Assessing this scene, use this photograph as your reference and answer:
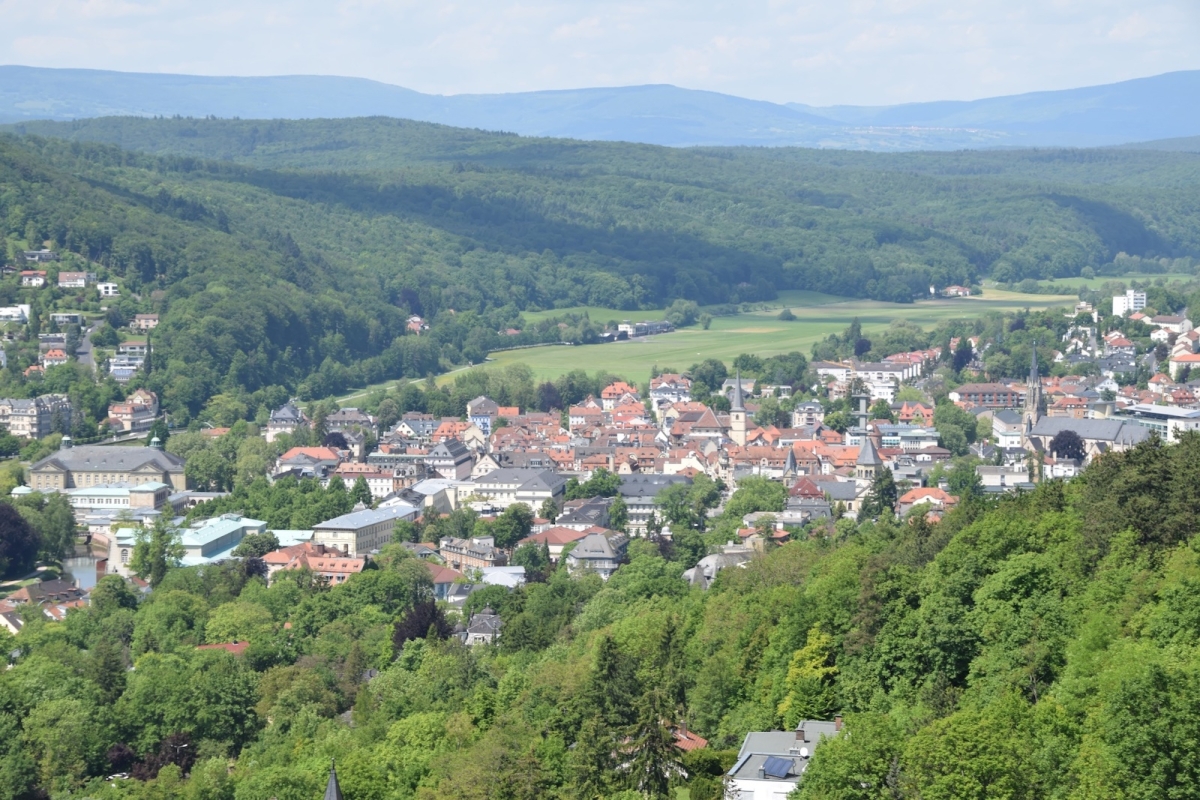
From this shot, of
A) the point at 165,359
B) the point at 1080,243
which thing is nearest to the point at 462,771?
the point at 165,359

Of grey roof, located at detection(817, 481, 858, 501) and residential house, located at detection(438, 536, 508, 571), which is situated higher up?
grey roof, located at detection(817, 481, 858, 501)

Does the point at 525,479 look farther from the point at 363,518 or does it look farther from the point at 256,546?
the point at 256,546

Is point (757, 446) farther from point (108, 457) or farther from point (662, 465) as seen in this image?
point (108, 457)

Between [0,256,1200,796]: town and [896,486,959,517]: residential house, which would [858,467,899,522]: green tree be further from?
[896,486,959,517]: residential house

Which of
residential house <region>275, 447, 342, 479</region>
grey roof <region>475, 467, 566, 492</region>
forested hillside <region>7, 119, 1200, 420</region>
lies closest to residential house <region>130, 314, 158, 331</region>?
forested hillside <region>7, 119, 1200, 420</region>

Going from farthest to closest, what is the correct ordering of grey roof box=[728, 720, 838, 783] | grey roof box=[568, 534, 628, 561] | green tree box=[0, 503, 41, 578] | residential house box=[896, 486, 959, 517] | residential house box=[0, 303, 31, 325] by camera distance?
residential house box=[0, 303, 31, 325] < green tree box=[0, 503, 41, 578] < residential house box=[896, 486, 959, 517] < grey roof box=[568, 534, 628, 561] < grey roof box=[728, 720, 838, 783]

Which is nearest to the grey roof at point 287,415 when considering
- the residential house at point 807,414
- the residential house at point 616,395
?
the residential house at point 616,395
